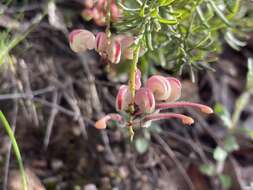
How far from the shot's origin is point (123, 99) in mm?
836

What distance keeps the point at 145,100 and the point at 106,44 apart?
132 mm

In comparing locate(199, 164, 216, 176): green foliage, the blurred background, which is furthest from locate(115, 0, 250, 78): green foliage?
locate(199, 164, 216, 176): green foliage

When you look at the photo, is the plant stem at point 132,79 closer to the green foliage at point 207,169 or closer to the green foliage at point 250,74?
the green foliage at point 250,74

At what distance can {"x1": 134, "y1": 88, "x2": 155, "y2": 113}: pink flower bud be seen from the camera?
0.82 m

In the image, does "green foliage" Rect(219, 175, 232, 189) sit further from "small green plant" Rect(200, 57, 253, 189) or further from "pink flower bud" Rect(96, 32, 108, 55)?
"pink flower bud" Rect(96, 32, 108, 55)

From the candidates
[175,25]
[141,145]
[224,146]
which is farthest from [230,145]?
[175,25]

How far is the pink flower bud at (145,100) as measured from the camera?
82 cm

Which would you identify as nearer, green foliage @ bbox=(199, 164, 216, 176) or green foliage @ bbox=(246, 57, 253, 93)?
green foliage @ bbox=(246, 57, 253, 93)

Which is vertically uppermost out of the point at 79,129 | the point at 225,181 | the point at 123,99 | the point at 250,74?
the point at 123,99

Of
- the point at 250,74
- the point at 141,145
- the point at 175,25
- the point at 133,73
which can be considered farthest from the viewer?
the point at 141,145

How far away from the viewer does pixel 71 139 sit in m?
1.51

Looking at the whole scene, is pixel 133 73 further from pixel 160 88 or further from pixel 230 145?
pixel 230 145

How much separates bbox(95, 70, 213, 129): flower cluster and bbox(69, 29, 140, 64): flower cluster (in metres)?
0.05

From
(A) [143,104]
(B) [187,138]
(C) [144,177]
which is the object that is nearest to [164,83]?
(A) [143,104]
